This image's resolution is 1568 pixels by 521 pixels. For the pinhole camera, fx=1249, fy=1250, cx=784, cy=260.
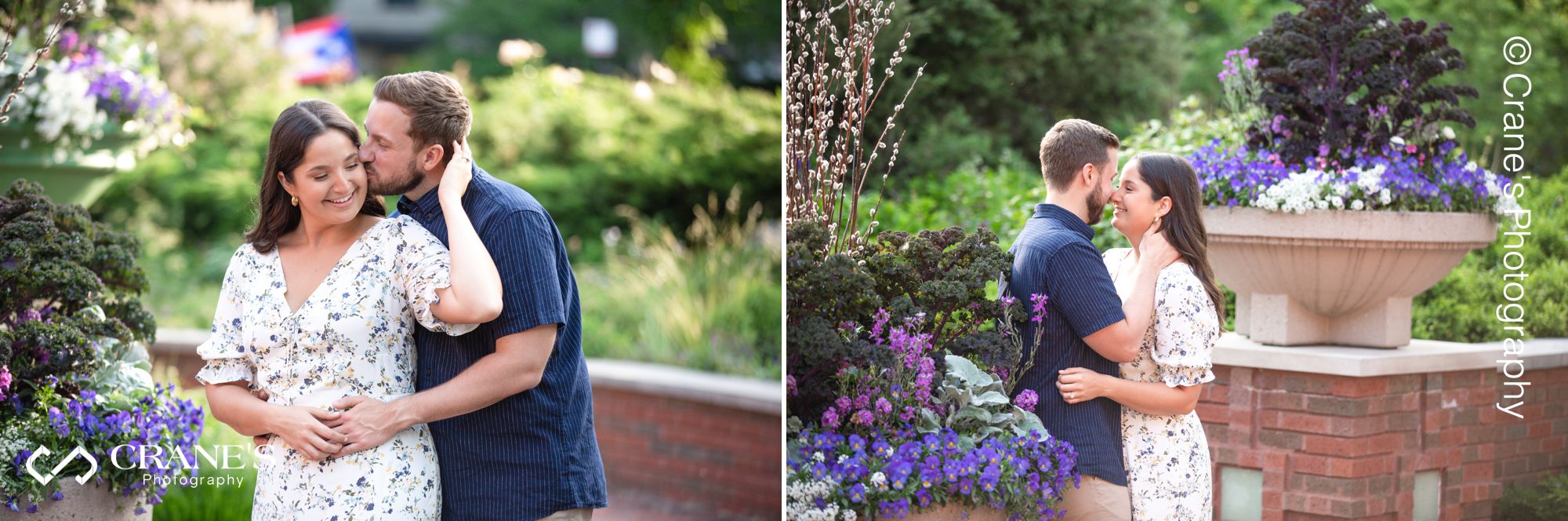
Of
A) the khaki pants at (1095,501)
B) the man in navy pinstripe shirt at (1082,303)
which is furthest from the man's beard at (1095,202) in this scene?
the khaki pants at (1095,501)

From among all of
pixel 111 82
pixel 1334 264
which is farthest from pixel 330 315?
pixel 1334 264

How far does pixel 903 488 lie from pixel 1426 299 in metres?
3.18

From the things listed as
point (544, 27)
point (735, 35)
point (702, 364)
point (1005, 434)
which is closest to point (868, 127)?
point (702, 364)

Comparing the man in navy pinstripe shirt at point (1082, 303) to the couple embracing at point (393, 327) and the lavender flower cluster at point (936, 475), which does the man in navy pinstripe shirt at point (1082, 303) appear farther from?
the couple embracing at point (393, 327)

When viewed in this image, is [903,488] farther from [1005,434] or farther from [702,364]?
[702,364]

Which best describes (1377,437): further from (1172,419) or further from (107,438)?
(107,438)

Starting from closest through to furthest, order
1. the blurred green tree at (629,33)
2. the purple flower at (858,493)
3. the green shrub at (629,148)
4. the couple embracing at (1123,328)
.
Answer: the purple flower at (858,493) < the couple embracing at (1123,328) < the green shrub at (629,148) < the blurred green tree at (629,33)

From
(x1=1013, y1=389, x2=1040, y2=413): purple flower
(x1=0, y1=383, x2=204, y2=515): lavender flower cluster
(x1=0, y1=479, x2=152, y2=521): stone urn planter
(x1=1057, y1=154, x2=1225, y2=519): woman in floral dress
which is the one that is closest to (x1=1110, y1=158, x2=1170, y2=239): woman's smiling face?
(x1=1057, y1=154, x2=1225, y2=519): woman in floral dress

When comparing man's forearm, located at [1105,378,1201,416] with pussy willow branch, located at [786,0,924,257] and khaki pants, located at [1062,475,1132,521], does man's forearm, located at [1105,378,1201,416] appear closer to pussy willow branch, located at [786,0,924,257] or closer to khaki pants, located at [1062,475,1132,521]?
khaki pants, located at [1062,475,1132,521]

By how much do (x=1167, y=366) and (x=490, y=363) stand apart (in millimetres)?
1493

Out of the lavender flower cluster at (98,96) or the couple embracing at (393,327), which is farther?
the lavender flower cluster at (98,96)

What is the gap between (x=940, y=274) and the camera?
3021 millimetres

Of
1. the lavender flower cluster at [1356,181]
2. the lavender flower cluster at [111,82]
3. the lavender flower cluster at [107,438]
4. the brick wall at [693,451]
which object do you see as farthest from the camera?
the brick wall at [693,451]

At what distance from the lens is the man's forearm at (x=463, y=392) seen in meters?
2.35
